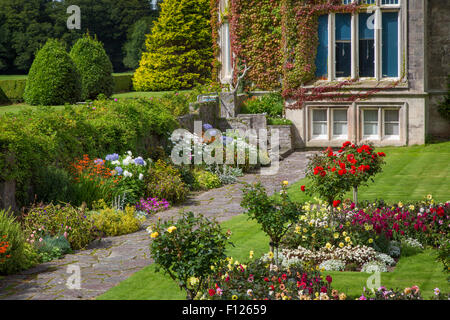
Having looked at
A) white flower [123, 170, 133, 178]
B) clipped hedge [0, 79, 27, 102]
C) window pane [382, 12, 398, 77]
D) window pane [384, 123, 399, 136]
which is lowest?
white flower [123, 170, 133, 178]

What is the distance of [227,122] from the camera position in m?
19.7

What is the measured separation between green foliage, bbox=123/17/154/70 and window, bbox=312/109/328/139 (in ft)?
93.3

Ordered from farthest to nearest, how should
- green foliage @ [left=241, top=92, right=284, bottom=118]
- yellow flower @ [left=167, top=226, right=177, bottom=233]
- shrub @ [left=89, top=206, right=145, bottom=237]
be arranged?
green foliage @ [left=241, top=92, right=284, bottom=118]
shrub @ [left=89, top=206, right=145, bottom=237]
yellow flower @ [left=167, top=226, right=177, bottom=233]

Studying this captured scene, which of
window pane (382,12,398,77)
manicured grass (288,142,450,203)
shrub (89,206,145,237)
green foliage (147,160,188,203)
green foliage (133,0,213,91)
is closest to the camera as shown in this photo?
shrub (89,206,145,237)

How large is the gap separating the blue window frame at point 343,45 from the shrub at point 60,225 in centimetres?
1270

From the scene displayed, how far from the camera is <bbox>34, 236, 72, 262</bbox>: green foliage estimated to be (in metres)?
9.15

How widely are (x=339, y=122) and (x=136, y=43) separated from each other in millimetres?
30398

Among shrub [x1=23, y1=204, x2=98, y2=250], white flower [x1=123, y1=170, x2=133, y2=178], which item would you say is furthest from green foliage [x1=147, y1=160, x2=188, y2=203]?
shrub [x1=23, y1=204, x2=98, y2=250]

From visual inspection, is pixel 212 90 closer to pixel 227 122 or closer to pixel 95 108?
pixel 227 122

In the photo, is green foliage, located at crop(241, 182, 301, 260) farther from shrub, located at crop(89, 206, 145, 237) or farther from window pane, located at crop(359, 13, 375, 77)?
window pane, located at crop(359, 13, 375, 77)

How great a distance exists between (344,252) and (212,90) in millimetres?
14904

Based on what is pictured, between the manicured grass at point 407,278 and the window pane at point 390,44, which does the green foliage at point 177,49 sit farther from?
the manicured grass at point 407,278
